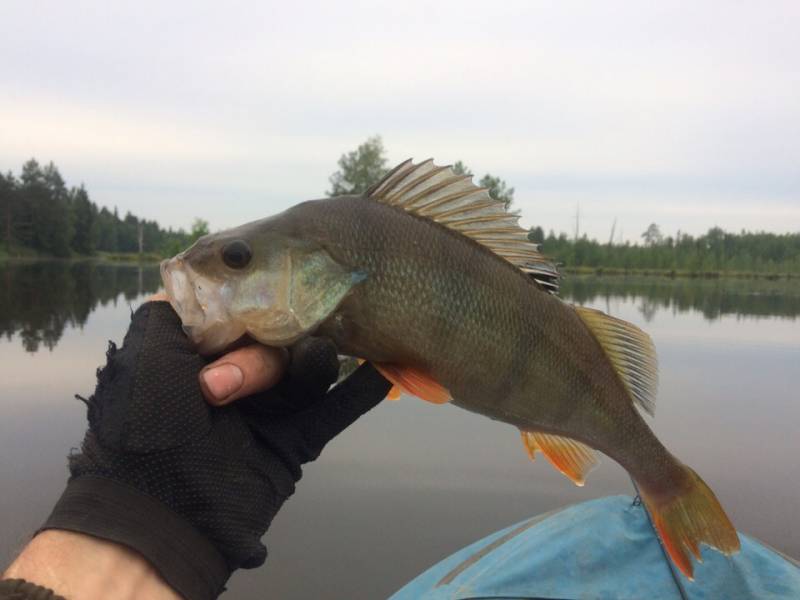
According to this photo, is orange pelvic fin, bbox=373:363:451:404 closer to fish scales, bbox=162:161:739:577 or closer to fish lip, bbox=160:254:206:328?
fish scales, bbox=162:161:739:577

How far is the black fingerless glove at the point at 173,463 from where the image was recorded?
6.29 feet

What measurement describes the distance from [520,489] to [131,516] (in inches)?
236

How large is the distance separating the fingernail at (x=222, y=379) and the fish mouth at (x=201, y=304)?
136 millimetres

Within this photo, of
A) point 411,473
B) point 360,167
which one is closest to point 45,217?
point 360,167

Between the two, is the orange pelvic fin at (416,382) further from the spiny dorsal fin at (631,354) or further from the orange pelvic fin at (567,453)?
the spiny dorsal fin at (631,354)

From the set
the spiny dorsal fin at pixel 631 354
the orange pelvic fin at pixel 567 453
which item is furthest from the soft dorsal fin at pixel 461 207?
the orange pelvic fin at pixel 567 453

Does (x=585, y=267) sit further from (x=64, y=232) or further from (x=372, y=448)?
(x=64, y=232)

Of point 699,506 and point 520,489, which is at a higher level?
point 699,506

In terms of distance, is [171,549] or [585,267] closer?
[171,549]

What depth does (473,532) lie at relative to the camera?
6125 mm

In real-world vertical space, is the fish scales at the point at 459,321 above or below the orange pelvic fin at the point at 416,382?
above

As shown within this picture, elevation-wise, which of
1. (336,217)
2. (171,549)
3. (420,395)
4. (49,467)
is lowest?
(49,467)

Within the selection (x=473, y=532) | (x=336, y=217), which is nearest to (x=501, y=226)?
(x=336, y=217)

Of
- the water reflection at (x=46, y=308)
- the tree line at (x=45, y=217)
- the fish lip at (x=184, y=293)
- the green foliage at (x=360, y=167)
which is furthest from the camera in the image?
the tree line at (x=45, y=217)
